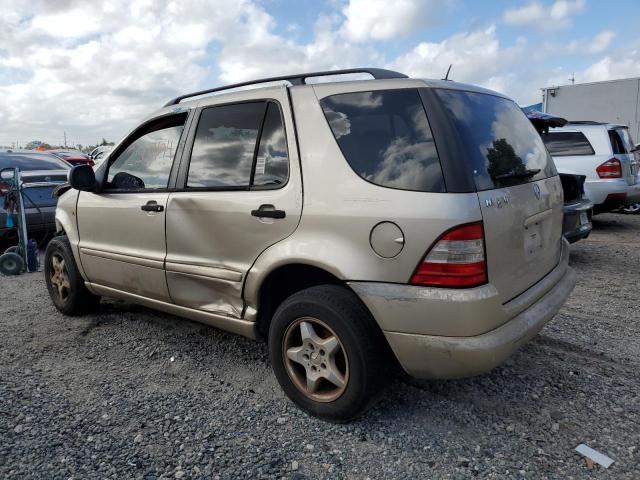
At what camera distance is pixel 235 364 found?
3480mm

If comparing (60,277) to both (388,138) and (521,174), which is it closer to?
(388,138)

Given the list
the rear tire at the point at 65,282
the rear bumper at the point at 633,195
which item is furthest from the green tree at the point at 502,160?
the rear bumper at the point at 633,195

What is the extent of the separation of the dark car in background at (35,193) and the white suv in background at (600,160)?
7.17 m

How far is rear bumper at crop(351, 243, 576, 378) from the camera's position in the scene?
89.4 inches

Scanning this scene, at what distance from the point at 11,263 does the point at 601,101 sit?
47.1ft

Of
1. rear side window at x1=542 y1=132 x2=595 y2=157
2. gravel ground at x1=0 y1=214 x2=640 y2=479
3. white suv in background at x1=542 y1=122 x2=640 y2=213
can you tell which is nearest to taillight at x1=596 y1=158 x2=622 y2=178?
white suv in background at x1=542 y1=122 x2=640 y2=213

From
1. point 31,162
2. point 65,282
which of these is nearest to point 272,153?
point 65,282

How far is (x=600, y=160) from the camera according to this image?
7.79m

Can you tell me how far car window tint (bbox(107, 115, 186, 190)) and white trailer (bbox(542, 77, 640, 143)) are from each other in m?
13.6

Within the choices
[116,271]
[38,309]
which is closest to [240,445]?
[116,271]

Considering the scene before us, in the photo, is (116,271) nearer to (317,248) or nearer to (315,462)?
(317,248)

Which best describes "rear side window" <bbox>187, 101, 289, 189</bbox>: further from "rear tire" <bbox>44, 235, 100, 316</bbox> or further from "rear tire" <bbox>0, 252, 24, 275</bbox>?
"rear tire" <bbox>0, 252, 24, 275</bbox>

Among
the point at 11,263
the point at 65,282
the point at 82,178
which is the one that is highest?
the point at 82,178

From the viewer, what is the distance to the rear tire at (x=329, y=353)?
2477 millimetres
